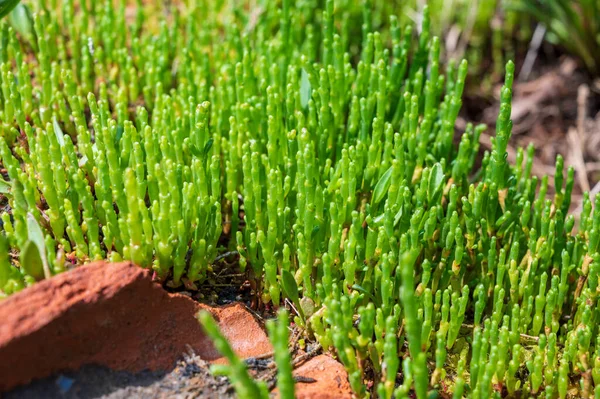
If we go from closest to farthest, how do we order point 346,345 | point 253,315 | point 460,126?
point 346,345 → point 253,315 → point 460,126

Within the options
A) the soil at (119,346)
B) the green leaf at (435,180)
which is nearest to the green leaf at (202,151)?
the soil at (119,346)

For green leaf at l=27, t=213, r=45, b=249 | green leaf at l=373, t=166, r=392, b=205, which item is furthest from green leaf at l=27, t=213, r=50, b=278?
green leaf at l=373, t=166, r=392, b=205

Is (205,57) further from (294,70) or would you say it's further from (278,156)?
(278,156)

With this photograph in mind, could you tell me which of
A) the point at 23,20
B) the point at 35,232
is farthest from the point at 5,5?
the point at 35,232

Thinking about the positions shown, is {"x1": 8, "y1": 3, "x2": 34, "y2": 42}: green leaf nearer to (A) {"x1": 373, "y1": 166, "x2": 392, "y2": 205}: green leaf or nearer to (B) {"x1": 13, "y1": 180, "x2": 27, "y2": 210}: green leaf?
(B) {"x1": 13, "y1": 180, "x2": 27, "y2": 210}: green leaf

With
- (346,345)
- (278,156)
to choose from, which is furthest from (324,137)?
(346,345)
